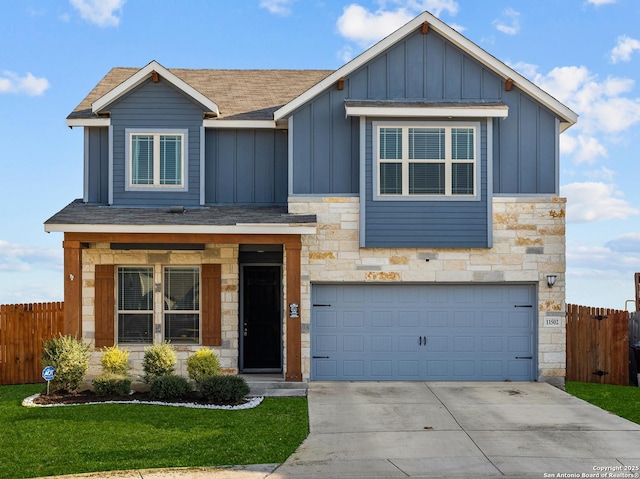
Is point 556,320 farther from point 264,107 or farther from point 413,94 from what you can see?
point 264,107

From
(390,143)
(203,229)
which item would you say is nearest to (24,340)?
(203,229)

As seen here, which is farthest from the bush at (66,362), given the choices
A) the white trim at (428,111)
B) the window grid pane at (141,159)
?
the white trim at (428,111)

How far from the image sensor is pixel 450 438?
393 inches

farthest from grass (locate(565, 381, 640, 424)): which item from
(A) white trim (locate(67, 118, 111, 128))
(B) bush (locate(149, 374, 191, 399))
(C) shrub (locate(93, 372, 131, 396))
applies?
(A) white trim (locate(67, 118, 111, 128))

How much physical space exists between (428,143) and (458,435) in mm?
6481

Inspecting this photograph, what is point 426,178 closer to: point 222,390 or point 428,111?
point 428,111

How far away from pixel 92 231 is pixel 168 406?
3.73 m

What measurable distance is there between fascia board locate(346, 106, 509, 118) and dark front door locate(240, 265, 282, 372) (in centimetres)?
397

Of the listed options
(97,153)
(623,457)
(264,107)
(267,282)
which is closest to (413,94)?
(264,107)

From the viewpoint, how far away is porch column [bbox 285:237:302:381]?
45.5 feet

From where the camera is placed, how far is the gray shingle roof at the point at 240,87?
1584cm

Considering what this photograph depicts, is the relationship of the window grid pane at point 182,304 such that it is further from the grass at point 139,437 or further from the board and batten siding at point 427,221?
the board and batten siding at point 427,221

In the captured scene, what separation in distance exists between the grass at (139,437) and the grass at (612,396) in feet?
17.9

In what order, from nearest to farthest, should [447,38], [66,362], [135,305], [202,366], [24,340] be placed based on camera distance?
[66,362], [202,366], [447,38], [135,305], [24,340]
